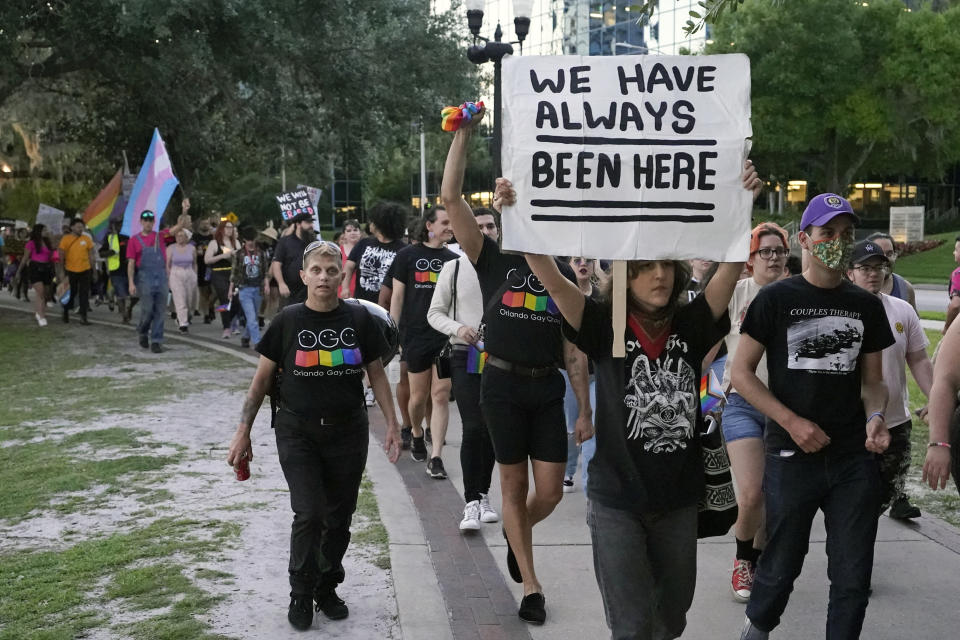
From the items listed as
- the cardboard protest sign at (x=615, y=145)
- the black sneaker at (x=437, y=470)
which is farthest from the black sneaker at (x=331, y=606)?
the black sneaker at (x=437, y=470)

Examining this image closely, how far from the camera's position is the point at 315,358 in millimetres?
5109

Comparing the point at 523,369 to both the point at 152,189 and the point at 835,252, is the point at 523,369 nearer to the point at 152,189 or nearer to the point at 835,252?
the point at 835,252

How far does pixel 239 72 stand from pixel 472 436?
15.2 metres

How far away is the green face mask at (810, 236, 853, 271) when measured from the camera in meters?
4.21

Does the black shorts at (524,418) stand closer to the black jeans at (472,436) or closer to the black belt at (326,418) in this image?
the black belt at (326,418)

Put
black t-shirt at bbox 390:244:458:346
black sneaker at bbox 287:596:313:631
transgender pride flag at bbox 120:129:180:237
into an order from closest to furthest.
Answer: black sneaker at bbox 287:596:313:631, black t-shirt at bbox 390:244:458:346, transgender pride flag at bbox 120:129:180:237

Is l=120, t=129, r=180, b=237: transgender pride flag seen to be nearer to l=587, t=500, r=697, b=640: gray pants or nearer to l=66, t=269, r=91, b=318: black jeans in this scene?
l=66, t=269, r=91, b=318: black jeans

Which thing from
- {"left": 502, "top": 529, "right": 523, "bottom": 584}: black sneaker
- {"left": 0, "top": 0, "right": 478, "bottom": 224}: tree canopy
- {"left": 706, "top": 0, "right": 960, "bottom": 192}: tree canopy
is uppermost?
{"left": 706, "top": 0, "right": 960, "bottom": 192}: tree canopy

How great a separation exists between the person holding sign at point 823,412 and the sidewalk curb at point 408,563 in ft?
4.86

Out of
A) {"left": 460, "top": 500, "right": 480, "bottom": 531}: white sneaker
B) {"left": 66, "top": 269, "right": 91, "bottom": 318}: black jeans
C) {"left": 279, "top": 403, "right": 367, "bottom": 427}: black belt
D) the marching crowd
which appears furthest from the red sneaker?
{"left": 66, "top": 269, "right": 91, "bottom": 318}: black jeans

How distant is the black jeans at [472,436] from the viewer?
21.3 feet

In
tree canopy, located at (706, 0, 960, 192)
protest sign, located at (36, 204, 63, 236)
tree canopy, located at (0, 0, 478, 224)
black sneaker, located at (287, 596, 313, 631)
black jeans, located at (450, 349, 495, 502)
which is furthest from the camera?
tree canopy, located at (706, 0, 960, 192)

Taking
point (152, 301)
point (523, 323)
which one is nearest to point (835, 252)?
point (523, 323)

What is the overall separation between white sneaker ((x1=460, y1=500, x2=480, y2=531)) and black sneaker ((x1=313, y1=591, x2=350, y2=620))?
1481 millimetres
